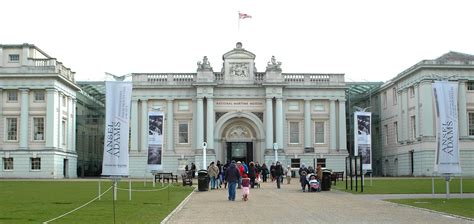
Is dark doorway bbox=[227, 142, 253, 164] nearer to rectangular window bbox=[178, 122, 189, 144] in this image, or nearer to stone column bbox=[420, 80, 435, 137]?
rectangular window bbox=[178, 122, 189, 144]

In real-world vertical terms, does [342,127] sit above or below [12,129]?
above

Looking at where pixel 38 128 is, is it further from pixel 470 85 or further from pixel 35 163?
pixel 470 85

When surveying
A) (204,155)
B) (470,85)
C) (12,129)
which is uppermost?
(470,85)

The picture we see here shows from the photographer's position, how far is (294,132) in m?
79.8

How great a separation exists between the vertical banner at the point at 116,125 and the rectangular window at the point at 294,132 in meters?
52.7

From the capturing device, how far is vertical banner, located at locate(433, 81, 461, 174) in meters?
31.4

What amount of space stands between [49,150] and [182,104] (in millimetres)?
15399

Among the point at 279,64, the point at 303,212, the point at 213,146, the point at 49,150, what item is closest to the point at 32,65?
the point at 49,150

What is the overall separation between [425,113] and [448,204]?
4530 centimetres

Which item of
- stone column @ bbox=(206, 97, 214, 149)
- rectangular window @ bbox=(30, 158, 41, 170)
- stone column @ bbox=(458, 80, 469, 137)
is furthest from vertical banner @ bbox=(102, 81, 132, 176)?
stone column @ bbox=(458, 80, 469, 137)

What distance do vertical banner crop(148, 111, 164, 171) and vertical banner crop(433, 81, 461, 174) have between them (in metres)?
16.8

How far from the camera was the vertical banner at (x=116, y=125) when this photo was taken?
27.7 meters

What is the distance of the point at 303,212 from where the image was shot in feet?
80.8

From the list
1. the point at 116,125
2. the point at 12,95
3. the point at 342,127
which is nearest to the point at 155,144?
the point at 116,125
